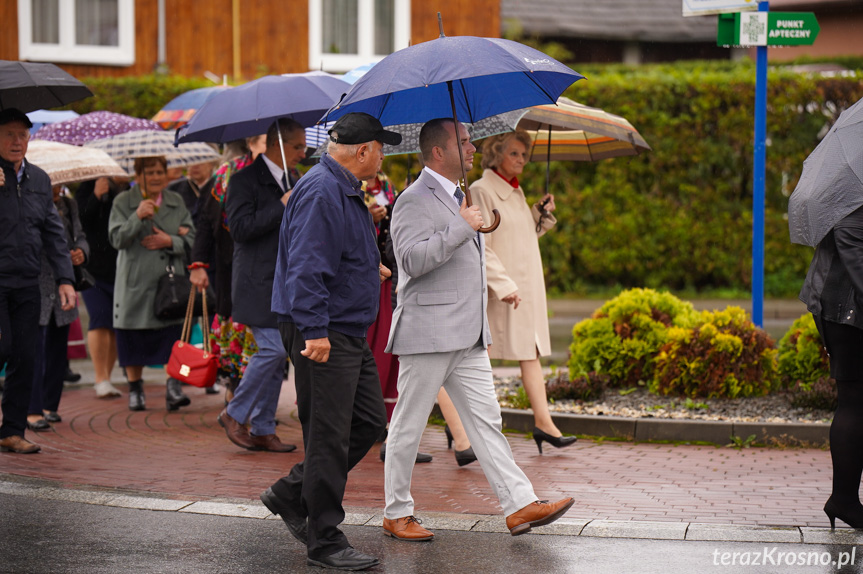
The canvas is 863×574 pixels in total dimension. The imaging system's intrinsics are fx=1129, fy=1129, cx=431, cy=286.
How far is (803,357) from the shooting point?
7965 mm

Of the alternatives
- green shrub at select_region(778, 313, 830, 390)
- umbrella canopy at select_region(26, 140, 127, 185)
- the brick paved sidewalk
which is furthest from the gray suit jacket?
umbrella canopy at select_region(26, 140, 127, 185)

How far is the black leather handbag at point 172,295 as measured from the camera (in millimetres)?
8828

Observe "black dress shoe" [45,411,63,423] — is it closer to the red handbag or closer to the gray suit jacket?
the red handbag

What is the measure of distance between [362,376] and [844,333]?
221 cm

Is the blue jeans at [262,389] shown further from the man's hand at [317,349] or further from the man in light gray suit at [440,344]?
the man's hand at [317,349]

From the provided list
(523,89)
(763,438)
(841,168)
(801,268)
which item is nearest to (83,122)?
(523,89)

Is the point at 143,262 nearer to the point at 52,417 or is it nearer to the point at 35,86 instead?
the point at 52,417

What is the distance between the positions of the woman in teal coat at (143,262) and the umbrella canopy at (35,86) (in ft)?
4.59

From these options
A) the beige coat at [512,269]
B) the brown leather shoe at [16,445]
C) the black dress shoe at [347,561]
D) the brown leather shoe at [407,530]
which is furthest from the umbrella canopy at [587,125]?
the brown leather shoe at [16,445]

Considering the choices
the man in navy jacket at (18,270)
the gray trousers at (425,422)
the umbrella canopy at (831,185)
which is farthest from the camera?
the man in navy jacket at (18,270)

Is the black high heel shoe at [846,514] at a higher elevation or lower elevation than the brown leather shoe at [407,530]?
higher

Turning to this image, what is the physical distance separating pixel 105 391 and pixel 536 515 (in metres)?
5.31

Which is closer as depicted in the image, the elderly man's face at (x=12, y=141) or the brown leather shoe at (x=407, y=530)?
the brown leather shoe at (x=407, y=530)

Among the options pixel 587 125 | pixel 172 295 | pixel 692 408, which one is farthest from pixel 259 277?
pixel 692 408
